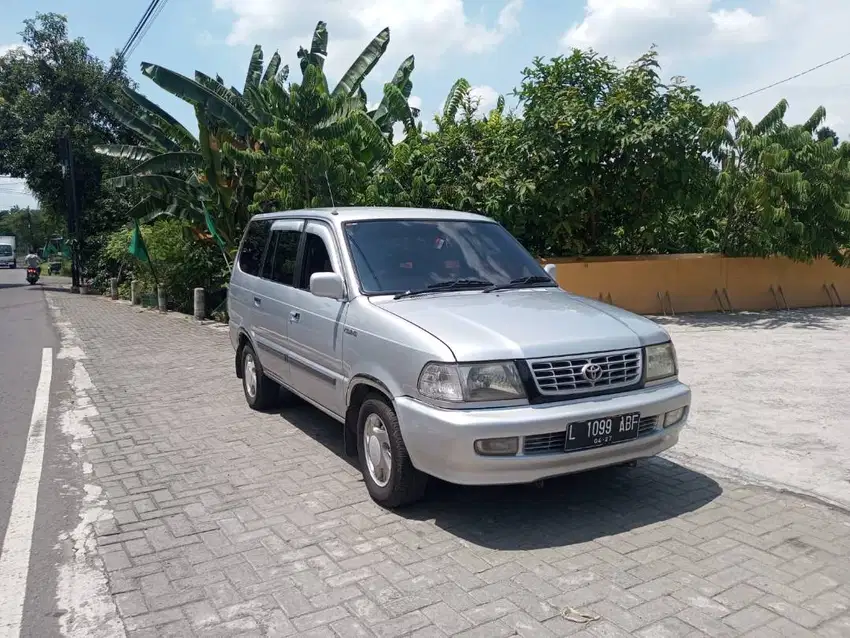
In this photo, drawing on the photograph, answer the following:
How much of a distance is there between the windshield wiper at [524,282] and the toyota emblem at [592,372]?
121 cm

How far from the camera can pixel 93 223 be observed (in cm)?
3050

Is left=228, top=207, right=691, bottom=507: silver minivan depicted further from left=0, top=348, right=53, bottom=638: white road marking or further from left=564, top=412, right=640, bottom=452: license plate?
left=0, top=348, right=53, bottom=638: white road marking

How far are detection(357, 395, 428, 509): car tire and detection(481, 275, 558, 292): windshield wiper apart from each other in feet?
4.04

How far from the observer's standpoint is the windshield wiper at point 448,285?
4934 millimetres

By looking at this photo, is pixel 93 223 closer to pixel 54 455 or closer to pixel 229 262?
pixel 229 262

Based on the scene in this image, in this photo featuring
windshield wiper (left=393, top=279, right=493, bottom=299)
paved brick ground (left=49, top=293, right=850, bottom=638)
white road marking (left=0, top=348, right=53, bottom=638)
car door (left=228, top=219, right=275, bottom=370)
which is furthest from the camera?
car door (left=228, top=219, right=275, bottom=370)

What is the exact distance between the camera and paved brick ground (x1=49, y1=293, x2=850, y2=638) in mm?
3289

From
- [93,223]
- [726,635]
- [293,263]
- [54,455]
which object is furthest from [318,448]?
[93,223]

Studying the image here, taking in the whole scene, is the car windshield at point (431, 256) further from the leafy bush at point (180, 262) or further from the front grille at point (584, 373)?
the leafy bush at point (180, 262)

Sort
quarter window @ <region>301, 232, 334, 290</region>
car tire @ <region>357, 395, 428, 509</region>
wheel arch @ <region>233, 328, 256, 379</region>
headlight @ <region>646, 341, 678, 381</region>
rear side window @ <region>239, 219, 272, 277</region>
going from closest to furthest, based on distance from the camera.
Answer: car tire @ <region>357, 395, 428, 509</region> → headlight @ <region>646, 341, 678, 381</region> → quarter window @ <region>301, 232, 334, 290</region> → rear side window @ <region>239, 219, 272, 277</region> → wheel arch @ <region>233, 328, 256, 379</region>

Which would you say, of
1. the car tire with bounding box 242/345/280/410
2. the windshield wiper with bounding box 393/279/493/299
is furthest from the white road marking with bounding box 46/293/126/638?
the windshield wiper with bounding box 393/279/493/299

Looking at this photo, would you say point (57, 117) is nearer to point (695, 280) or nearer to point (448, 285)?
point (695, 280)

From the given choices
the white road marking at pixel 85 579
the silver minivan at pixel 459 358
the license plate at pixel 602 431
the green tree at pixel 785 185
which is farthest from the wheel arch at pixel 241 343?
the green tree at pixel 785 185

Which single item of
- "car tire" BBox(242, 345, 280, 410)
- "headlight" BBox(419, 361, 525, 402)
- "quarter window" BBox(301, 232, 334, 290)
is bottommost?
"car tire" BBox(242, 345, 280, 410)
